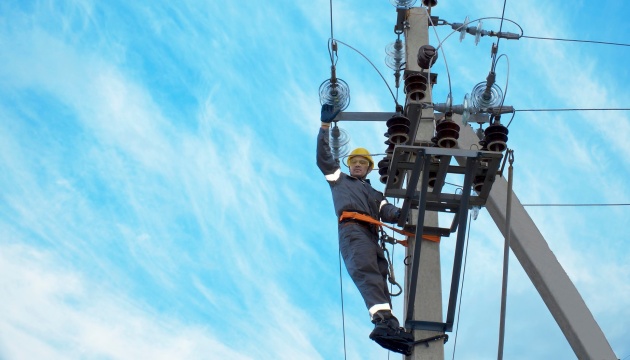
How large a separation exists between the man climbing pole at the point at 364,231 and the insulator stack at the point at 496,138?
983 millimetres

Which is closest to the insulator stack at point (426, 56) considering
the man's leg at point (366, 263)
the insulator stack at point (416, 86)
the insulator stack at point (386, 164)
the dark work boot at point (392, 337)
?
the insulator stack at point (416, 86)

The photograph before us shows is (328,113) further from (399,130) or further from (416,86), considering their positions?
(399,130)

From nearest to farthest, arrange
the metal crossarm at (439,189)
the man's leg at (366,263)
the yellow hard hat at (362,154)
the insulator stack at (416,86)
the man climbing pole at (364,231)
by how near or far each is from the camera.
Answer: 1. the metal crossarm at (439,189)
2. the man climbing pole at (364,231)
3. the man's leg at (366,263)
4. the insulator stack at (416,86)
5. the yellow hard hat at (362,154)

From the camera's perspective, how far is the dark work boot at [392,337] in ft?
19.6

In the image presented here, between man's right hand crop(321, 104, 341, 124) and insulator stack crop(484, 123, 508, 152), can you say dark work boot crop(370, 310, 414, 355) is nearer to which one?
insulator stack crop(484, 123, 508, 152)

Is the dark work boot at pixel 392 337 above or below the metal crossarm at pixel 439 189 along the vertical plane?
below

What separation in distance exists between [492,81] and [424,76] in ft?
1.62

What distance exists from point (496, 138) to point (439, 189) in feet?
1.63

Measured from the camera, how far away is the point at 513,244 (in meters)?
6.86

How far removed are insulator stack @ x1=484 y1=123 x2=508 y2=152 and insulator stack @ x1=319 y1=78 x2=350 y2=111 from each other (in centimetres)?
124

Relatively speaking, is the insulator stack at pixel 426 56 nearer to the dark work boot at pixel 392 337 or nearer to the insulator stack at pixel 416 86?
the insulator stack at pixel 416 86

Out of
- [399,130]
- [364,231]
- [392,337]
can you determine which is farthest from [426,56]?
[392,337]

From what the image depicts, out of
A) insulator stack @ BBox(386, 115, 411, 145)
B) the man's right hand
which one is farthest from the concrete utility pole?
the man's right hand

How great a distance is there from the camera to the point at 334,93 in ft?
23.0
